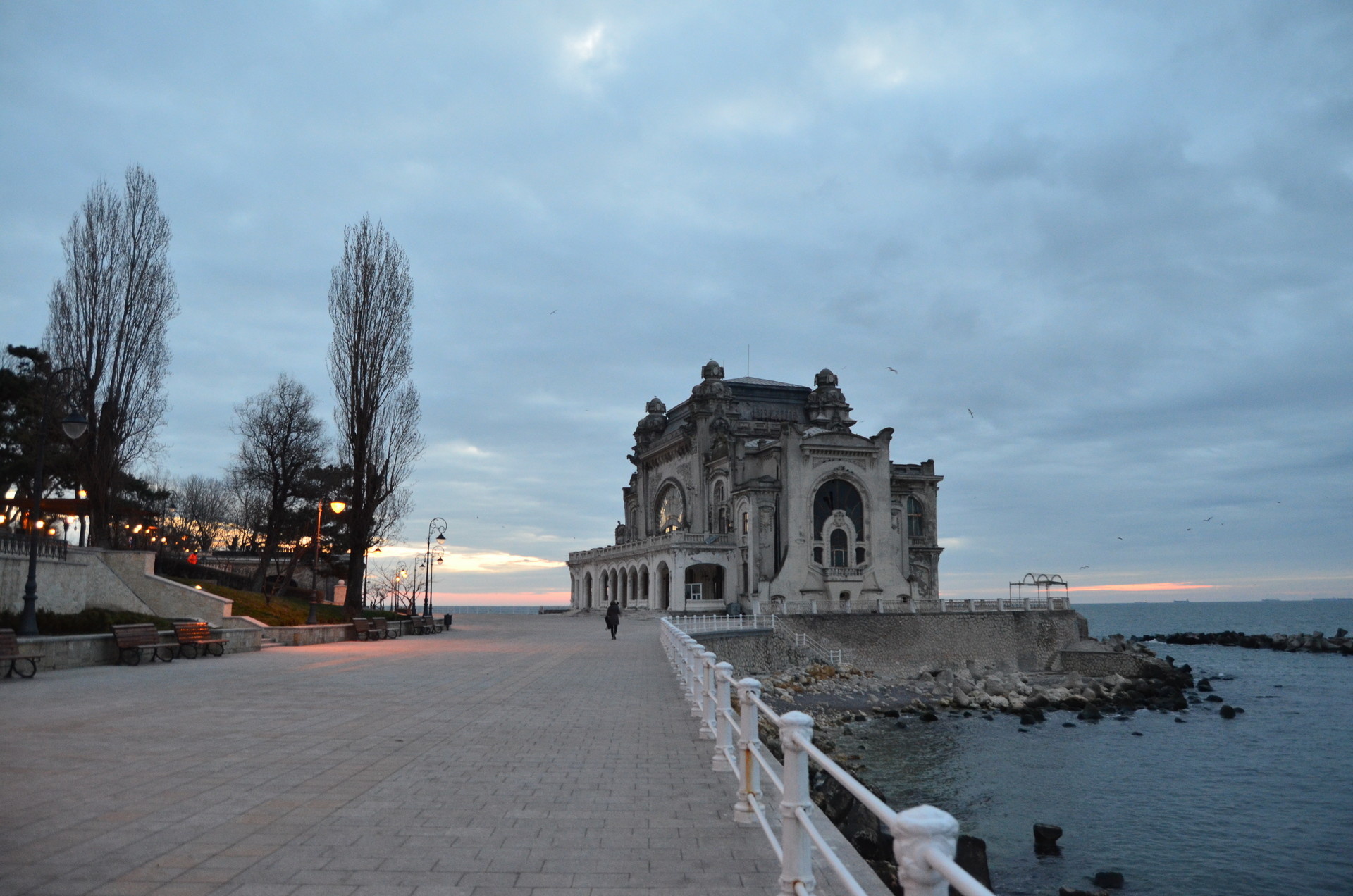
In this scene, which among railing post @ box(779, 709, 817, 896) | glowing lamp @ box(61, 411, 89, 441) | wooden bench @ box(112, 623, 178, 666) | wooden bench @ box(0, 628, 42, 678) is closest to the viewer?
railing post @ box(779, 709, 817, 896)

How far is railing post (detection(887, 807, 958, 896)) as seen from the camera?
2826mm

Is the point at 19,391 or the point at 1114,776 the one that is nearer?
the point at 1114,776

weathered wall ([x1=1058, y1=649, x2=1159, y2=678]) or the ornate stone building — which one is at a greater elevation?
the ornate stone building

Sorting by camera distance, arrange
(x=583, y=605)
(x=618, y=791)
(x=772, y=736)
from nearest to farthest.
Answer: (x=618, y=791), (x=772, y=736), (x=583, y=605)

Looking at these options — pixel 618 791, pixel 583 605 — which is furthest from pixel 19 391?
pixel 583 605

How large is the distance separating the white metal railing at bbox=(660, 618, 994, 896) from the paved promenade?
0.36 metres

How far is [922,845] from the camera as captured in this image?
2.87 meters

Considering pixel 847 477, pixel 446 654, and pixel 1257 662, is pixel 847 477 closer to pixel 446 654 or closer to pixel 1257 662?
pixel 1257 662

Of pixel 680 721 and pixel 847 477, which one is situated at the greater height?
pixel 847 477

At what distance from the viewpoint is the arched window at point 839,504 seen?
61.4 metres

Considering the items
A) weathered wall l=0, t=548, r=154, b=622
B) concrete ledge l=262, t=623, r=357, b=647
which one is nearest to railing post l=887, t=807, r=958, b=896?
weathered wall l=0, t=548, r=154, b=622

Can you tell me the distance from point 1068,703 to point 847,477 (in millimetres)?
26151

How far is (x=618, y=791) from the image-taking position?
26.1 ft

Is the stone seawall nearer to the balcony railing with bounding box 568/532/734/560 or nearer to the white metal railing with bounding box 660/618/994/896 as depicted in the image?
the balcony railing with bounding box 568/532/734/560
